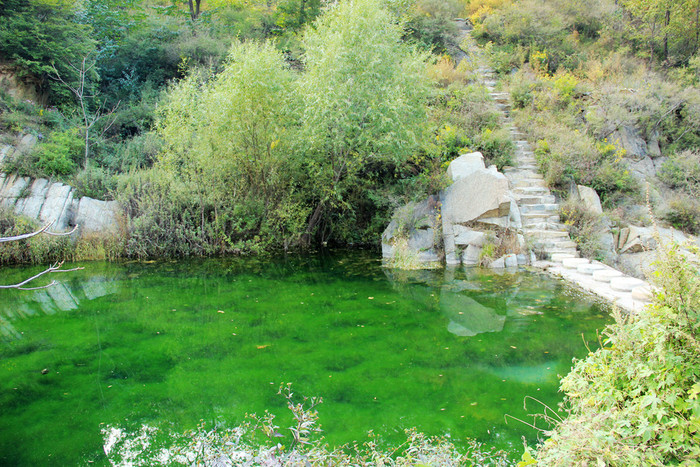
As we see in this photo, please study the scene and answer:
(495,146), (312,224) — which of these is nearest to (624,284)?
(495,146)

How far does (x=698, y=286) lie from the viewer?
235cm

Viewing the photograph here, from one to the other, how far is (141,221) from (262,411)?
7.69 metres

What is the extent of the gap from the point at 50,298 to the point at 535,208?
1010 centimetres

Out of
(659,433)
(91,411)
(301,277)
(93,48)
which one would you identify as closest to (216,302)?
(301,277)

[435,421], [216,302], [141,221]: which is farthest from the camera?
[141,221]

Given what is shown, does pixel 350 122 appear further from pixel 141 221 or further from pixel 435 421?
pixel 435 421

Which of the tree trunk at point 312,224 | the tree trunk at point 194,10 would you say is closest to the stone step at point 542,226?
the tree trunk at point 312,224

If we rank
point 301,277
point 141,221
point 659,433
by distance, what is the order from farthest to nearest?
point 141,221 → point 301,277 → point 659,433

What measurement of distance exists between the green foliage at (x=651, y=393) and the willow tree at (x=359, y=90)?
6855 millimetres

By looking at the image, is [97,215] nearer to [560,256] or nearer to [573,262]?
[560,256]

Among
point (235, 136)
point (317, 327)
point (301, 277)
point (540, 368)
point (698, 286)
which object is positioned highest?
point (698, 286)

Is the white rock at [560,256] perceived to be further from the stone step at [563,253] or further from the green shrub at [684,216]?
the green shrub at [684,216]

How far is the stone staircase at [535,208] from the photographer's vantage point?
31.3ft

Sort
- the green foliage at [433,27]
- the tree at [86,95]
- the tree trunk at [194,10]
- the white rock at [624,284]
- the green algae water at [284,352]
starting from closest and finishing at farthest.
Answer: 1. the green algae water at [284,352]
2. the white rock at [624,284]
3. the tree at [86,95]
4. the green foliage at [433,27]
5. the tree trunk at [194,10]
